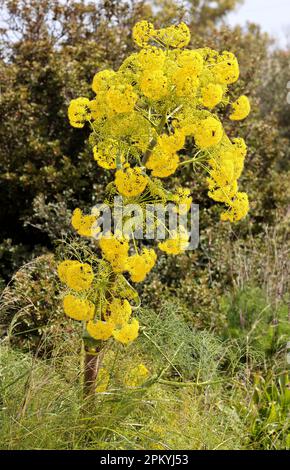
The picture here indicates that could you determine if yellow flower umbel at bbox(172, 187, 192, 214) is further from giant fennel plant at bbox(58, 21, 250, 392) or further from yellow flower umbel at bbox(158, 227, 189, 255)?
yellow flower umbel at bbox(158, 227, 189, 255)

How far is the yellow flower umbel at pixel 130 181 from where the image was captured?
3807mm

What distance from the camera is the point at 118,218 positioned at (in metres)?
4.07

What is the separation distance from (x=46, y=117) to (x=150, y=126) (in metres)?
3.55

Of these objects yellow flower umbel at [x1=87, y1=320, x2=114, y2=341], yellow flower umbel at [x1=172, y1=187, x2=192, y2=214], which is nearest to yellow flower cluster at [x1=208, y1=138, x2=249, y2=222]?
yellow flower umbel at [x1=172, y1=187, x2=192, y2=214]

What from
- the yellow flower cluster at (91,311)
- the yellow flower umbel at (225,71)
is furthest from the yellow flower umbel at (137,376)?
the yellow flower umbel at (225,71)

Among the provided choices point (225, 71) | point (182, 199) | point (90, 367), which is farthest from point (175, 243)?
point (225, 71)

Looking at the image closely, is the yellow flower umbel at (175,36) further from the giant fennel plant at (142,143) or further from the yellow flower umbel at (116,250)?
the yellow flower umbel at (116,250)

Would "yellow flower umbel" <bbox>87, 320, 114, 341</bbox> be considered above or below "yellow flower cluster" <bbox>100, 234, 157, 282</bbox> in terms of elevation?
below

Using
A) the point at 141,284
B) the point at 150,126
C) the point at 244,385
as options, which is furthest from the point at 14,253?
the point at 150,126

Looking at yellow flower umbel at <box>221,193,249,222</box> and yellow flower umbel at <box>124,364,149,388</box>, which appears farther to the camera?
yellow flower umbel at <box>124,364,149,388</box>

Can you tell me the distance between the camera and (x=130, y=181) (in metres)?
3.81

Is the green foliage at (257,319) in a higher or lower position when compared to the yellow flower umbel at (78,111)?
lower

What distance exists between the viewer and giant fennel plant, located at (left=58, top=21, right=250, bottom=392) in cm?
379
